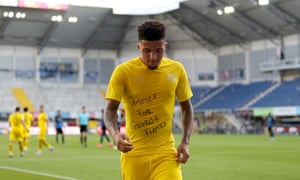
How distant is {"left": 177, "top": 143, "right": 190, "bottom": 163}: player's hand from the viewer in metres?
5.56

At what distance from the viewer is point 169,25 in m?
66.9

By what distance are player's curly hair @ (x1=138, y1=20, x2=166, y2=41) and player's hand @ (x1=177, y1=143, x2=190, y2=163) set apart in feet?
3.67

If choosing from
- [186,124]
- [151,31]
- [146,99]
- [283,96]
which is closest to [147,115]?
[146,99]

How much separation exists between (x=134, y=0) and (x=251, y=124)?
18.8 m

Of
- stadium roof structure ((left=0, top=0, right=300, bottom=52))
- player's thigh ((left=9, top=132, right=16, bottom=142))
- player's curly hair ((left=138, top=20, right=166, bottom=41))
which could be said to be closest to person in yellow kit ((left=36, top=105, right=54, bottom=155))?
player's thigh ((left=9, top=132, right=16, bottom=142))

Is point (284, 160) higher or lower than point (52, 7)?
lower

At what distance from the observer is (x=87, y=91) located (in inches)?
2783

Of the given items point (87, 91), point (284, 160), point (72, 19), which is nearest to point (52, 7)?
point (72, 19)

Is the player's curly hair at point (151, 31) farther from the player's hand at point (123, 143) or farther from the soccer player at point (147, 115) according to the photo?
the player's hand at point (123, 143)

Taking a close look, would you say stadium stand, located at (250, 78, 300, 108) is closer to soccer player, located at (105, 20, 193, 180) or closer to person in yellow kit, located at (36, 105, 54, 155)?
person in yellow kit, located at (36, 105, 54, 155)

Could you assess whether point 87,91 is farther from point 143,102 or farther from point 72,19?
point 143,102

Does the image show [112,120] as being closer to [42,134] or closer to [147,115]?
[147,115]

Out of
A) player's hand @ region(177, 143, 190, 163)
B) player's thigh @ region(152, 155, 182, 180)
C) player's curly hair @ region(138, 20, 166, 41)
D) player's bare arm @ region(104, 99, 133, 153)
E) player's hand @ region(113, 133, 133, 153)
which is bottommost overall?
player's thigh @ region(152, 155, 182, 180)

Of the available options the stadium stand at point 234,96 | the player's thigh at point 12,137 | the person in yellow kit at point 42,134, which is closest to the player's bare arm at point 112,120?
the player's thigh at point 12,137
